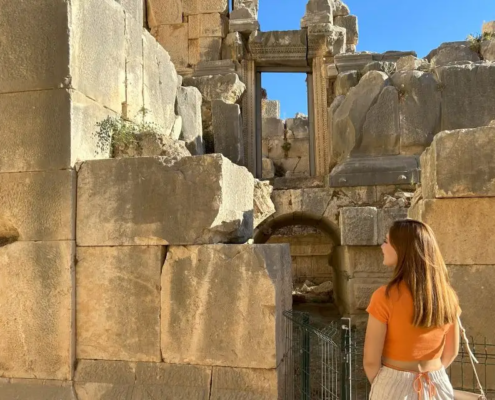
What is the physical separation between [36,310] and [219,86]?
7423 mm

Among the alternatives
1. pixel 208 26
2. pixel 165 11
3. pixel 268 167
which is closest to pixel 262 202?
pixel 208 26

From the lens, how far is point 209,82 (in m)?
10.2

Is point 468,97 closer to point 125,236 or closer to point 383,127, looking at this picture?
point 383,127

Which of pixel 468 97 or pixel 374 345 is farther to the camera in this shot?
pixel 468 97

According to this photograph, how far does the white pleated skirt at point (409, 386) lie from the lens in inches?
77.9

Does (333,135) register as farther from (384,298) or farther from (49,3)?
(384,298)

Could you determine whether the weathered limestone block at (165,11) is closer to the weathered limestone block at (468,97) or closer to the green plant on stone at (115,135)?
the weathered limestone block at (468,97)

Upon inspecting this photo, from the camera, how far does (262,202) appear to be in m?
7.35

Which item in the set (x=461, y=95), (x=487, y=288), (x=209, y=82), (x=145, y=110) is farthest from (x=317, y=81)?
(x=487, y=288)

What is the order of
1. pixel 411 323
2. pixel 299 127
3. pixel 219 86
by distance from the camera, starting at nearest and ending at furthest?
pixel 411 323, pixel 219 86, pixel 299 127

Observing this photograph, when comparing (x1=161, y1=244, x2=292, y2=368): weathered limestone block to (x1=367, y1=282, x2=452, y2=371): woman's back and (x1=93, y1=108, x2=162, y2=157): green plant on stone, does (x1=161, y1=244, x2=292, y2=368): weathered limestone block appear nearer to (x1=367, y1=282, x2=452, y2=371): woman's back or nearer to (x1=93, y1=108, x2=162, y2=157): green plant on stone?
(x1=93, y1=108, x2=162, y2=157): green plant on stone

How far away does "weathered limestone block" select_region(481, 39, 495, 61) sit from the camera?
9.66m

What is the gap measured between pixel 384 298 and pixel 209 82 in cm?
876

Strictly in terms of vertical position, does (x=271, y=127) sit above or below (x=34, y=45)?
above
